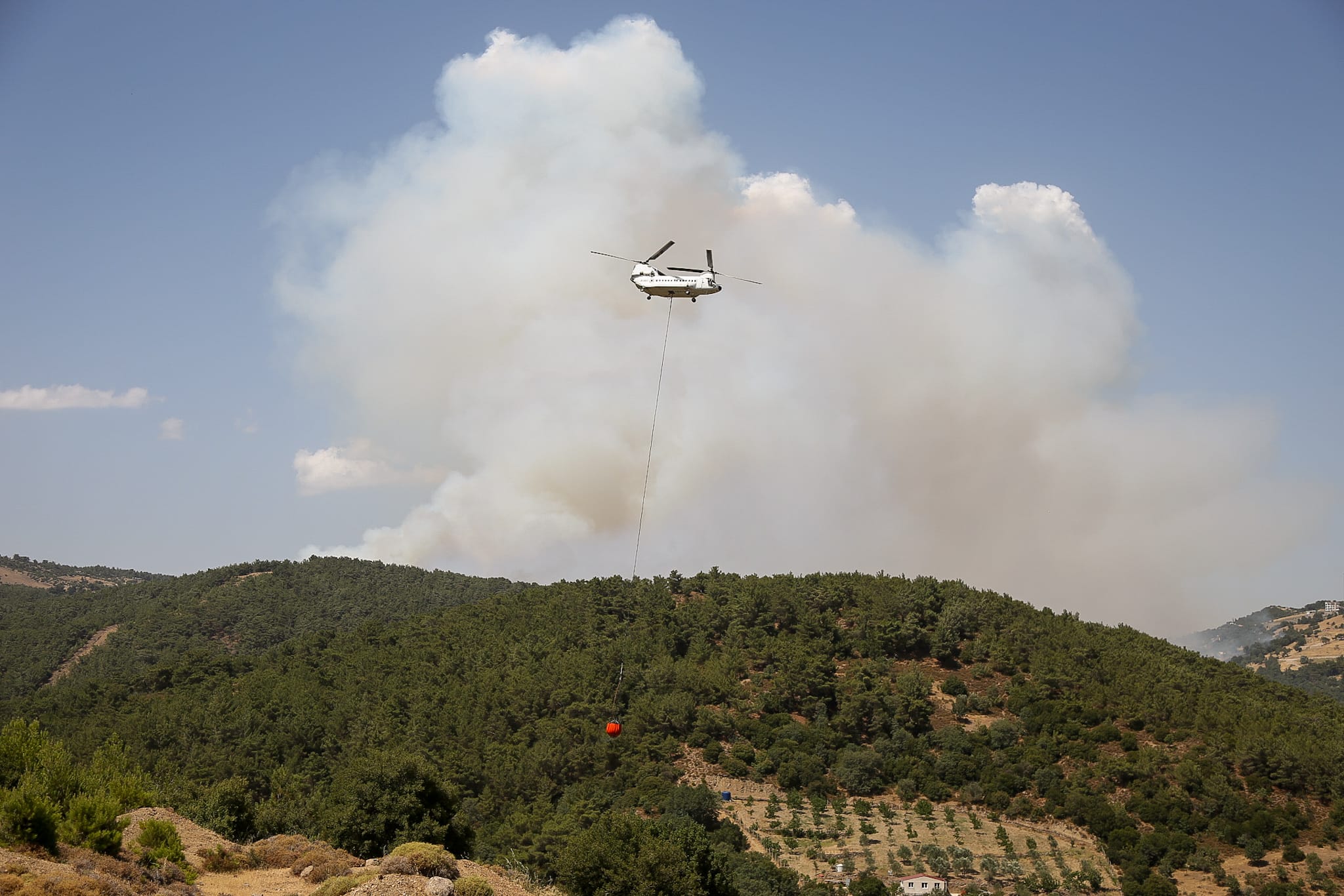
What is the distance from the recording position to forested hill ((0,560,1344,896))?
282 feet

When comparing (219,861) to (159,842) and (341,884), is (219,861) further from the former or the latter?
(341,884)

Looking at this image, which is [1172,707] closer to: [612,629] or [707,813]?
[707,813]

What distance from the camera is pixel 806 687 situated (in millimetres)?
110312

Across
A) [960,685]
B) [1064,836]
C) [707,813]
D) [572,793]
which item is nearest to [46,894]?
[707,813]

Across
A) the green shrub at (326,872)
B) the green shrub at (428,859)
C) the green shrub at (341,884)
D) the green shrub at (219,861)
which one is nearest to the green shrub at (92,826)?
the green shrub at (219,861)

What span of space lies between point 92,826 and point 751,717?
3173 inches

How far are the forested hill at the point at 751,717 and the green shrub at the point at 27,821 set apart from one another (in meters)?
26.0

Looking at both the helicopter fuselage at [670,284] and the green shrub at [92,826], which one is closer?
the green shrub at [92,826]

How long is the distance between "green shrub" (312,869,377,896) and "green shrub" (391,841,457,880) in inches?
88.5

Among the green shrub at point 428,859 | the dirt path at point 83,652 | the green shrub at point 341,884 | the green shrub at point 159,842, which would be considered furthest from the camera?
the dirt path at point 83,652

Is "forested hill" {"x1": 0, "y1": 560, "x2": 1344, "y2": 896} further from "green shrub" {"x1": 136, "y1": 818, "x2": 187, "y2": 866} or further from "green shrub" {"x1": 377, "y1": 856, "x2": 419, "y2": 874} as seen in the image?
"green shrub" {"x1": 136, "y1": 818, "x2": 187, "y2": 866}

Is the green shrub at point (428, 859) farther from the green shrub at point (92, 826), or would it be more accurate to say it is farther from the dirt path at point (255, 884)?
the green shrub at point (92, 826)

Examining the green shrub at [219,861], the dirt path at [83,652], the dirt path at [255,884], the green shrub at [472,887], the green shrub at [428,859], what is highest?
the dirt path at [83,652]

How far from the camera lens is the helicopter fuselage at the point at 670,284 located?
5803cm
